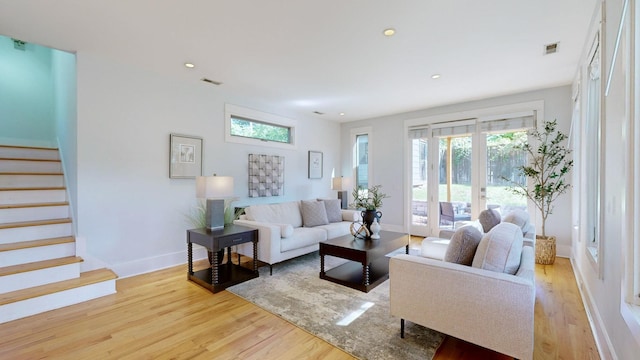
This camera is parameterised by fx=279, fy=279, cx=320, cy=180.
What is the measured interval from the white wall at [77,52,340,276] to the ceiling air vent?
167 inches

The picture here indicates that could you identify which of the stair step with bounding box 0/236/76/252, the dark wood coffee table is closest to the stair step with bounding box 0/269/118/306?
the stair step with bounding box 0/236/76/252

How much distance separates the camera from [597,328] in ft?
7.07

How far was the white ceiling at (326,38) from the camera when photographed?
2.31m

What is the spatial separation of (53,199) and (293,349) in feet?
12.2

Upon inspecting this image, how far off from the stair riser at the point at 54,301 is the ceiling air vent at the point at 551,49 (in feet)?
17.6

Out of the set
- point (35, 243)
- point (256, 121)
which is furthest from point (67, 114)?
point (256, 121)

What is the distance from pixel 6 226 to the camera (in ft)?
9.82

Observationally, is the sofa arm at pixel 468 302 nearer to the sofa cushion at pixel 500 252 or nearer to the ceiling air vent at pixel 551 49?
the sofa cushion at pixel 500 252

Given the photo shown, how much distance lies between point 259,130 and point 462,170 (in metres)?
3.86

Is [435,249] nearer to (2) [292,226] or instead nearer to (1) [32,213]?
(2) [292,226]

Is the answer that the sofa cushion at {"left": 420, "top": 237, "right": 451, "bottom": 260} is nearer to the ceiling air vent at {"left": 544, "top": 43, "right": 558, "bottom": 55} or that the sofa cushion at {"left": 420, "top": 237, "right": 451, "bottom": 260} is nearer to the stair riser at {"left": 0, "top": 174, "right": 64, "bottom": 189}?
the ceiling air vent at {"left": 544, "top": 43, "right": 558, "bottom": 55}

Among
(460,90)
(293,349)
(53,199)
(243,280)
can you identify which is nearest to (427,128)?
(460,90)

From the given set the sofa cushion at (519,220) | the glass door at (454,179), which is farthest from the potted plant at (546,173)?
the sofa cushion at (519,220)

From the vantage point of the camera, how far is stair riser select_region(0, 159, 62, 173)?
149 inches
